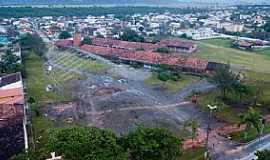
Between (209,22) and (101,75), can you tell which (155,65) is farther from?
(209,22)

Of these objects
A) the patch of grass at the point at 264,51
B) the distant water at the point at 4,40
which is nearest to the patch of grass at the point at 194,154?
the patch of grass at the point at 264,51

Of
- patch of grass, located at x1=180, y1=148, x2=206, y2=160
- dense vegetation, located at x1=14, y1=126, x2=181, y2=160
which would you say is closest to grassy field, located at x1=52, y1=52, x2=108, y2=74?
patch of grass, located at x1=180, y1=148, x2=206, y2=160

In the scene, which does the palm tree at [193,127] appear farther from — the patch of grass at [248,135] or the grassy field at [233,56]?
the grassy field at [233,56]

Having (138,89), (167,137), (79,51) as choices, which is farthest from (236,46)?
(167,137)

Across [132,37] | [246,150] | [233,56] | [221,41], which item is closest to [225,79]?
[246,150]

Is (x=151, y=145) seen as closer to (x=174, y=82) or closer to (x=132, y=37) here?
(x=174, y=82)

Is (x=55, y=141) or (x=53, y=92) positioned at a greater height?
(x=55, y=141)

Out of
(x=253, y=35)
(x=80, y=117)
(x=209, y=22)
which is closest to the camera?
(x=80, y=117)
